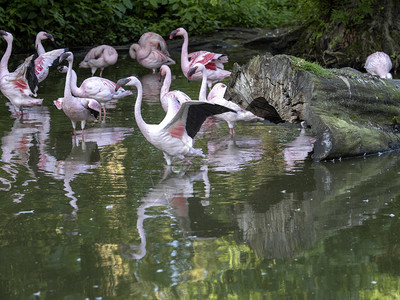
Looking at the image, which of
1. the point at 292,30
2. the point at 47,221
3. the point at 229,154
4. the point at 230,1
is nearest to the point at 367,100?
the point at 229,154

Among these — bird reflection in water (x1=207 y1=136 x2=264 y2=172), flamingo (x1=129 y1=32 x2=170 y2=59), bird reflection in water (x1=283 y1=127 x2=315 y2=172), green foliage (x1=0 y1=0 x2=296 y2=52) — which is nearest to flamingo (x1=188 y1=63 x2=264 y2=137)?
bird reflection in water (x1=207 y1=136 x2=264 y2=172)

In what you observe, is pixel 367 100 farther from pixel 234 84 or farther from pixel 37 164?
pixel 37 164

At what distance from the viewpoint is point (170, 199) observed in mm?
5621

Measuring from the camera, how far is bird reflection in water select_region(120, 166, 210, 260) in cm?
449

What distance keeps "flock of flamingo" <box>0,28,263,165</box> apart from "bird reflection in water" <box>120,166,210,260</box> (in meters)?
A: 0.36

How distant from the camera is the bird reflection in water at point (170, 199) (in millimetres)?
4492

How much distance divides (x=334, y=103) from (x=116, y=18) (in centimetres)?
1247

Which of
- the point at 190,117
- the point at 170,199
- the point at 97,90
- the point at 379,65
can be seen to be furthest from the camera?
the point at 379,65

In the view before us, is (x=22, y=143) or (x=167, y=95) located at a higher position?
(x=167, y=95)

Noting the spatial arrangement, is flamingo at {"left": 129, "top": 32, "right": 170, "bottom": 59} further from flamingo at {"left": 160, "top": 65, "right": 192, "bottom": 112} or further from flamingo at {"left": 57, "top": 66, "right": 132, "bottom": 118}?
flamingo at {"left": 160, "top": 65, "right": 192, "bottom": 112}

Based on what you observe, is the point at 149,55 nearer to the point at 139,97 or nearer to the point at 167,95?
the point at 167,95

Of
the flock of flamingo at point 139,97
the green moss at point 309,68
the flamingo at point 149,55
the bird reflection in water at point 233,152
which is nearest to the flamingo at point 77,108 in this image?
the flock of flamingo at point 139,97

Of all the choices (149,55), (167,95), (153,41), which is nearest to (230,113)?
(167,95)

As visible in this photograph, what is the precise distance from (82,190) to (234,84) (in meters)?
2.91
